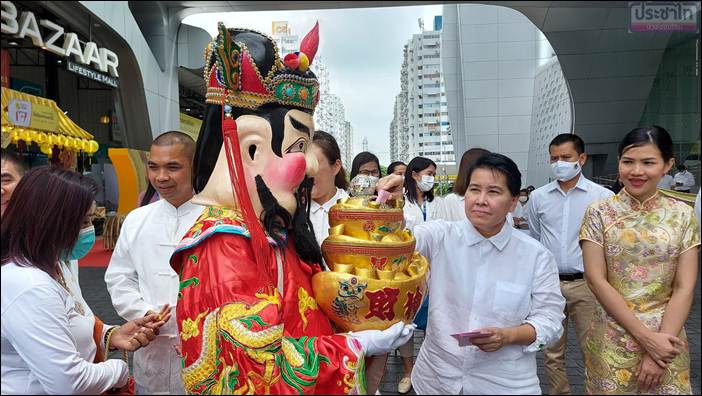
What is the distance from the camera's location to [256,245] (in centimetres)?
138

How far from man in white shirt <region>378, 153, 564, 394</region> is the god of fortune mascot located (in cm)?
41

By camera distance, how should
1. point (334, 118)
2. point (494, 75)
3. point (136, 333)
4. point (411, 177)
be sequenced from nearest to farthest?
point (136, 333) → point (411, 177) → point (334, 118) → point (494, 75)

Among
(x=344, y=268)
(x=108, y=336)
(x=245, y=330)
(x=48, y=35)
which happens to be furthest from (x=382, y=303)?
(x=48, y=35)

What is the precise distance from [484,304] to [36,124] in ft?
19.4

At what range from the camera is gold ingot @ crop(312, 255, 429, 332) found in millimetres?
1336

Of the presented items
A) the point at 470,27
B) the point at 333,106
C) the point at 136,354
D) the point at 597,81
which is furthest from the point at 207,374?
the point at 470,27

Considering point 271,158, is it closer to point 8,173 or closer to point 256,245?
point 256,245

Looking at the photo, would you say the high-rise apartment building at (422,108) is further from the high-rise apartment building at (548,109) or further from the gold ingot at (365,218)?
the gold ingot at (365,218)

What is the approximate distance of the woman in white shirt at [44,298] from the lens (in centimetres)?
121

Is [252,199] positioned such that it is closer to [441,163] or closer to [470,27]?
[441,163]

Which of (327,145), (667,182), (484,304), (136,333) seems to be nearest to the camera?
(484,304)

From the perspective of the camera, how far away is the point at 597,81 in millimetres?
5586

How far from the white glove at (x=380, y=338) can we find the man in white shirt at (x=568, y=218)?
2.28 metres

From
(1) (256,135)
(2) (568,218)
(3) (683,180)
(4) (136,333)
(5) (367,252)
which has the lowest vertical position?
(4) (136,333)
